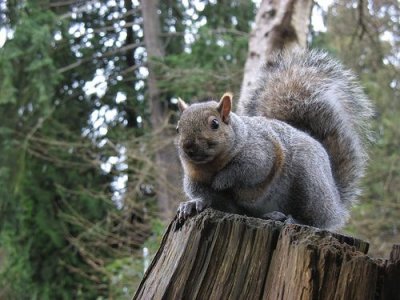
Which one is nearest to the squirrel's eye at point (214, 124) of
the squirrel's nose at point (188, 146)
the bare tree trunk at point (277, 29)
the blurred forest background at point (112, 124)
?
the squirrel's nose at point (188, 146)

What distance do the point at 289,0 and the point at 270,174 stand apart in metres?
2.90

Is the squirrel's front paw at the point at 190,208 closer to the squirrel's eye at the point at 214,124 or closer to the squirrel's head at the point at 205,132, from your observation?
the squirrel's head at the point at 205,132

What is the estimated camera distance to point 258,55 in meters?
5.15

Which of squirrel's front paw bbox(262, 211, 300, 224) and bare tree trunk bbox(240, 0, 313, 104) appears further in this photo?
bare tree trunk bbox(240, 0, 313, 104)

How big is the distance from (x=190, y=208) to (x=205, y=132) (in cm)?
33

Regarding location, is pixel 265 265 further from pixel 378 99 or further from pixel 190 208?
pixel 378 99

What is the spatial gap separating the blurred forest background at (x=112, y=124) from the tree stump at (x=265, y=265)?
4.53m

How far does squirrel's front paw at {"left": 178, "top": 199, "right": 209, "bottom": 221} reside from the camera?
2.24 metres

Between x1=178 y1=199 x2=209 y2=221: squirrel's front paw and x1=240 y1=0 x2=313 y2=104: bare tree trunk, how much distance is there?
272 centimetres

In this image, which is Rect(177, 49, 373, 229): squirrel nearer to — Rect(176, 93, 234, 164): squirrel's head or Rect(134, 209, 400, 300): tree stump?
Rect(176, 93, 234, 164): squirrel's head

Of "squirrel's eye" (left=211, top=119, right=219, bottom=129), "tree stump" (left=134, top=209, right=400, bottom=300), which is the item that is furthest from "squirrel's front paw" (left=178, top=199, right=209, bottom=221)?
"squirrel's eye" (left=211, top=119, right=219, bottom=129)

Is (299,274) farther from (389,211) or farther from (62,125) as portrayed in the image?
(62,125)

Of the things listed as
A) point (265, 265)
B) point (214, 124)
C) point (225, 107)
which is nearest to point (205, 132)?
point (214, 124)

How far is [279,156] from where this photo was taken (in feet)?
8.73
